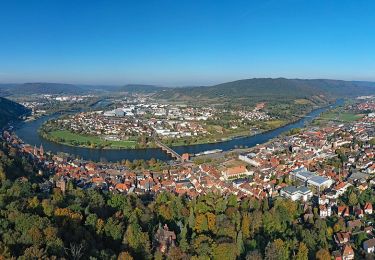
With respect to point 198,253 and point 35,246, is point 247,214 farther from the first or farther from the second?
point 35,246

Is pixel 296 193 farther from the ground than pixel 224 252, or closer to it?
closer to it

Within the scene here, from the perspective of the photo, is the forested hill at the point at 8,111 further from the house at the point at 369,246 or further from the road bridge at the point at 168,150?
the house at the point at 369,246

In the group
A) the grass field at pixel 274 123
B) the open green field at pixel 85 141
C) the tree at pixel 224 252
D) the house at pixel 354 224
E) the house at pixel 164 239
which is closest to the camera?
the tree at pixel 224 252

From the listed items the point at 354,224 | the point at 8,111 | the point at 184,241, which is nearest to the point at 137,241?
the point at 184,241

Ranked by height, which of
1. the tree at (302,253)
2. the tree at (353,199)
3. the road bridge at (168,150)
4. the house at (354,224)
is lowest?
the road bridge at (168,150)

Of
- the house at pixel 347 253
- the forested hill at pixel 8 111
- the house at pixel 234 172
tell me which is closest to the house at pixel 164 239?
the house at pixel 347 253

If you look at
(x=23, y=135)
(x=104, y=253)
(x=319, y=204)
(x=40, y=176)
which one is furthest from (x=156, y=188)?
(x=23, y=135)

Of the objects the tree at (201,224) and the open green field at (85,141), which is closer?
the tree at (201,224)

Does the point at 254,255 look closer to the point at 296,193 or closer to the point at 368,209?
the point at 368,209
